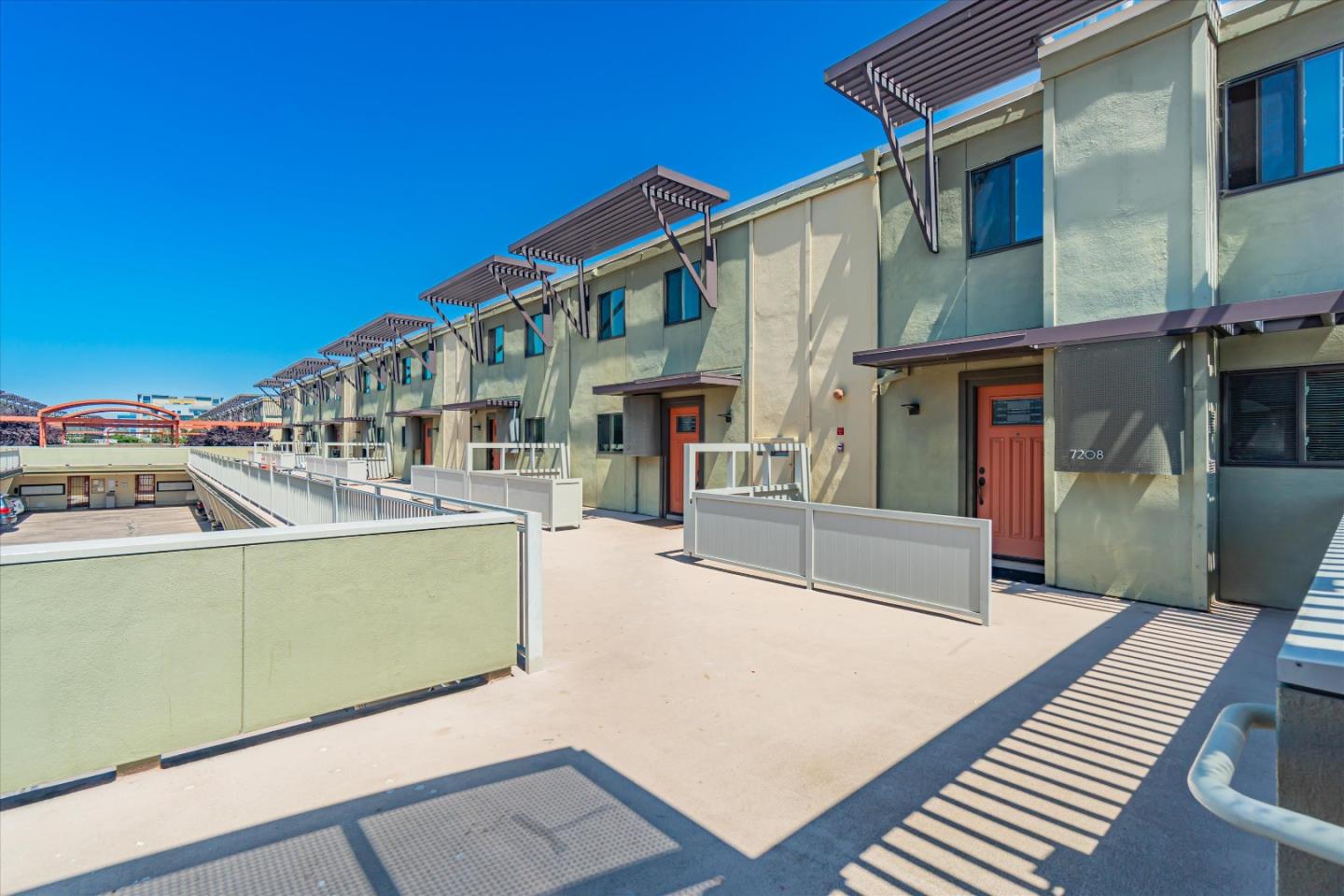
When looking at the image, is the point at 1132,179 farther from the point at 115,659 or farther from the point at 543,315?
the point at 543,315

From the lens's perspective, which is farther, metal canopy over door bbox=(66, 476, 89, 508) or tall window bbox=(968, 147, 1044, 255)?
metal canopy over door bbox=(66, 476, 89, 508)

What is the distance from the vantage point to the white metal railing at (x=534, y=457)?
14312 millimetres

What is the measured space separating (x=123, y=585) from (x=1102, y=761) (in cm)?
493

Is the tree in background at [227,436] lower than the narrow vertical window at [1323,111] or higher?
lower

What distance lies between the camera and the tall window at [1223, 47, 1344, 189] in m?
5.91

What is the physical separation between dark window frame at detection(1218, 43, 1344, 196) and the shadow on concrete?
5718 mm

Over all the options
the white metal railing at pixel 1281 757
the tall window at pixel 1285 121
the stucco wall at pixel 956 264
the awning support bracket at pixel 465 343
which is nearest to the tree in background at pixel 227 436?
the awning support bracket at pixel 465 343

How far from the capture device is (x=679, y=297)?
13.1 metres

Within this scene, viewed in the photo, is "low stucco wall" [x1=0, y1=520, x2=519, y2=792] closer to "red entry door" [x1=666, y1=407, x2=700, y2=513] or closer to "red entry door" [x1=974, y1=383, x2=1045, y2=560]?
"red entry door" [x1=974, y1=383, x2=1045, y2=560]

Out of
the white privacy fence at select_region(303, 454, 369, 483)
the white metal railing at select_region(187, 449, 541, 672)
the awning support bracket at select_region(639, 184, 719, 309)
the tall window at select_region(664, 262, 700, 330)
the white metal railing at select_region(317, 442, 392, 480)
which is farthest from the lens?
the white metal railing at select_region(317, 442, 392, 480)

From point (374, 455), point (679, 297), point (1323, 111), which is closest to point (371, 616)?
point (1323, 111)

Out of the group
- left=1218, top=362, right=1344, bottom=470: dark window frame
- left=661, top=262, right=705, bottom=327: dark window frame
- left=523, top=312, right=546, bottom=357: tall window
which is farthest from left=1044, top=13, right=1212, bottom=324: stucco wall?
left=523, top=312, right=546, bottom=357: tall window

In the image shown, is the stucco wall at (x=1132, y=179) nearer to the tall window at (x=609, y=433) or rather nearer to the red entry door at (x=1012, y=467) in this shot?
the red entry door at (x=1012, y=467)

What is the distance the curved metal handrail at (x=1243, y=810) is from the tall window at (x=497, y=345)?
64.5ft
